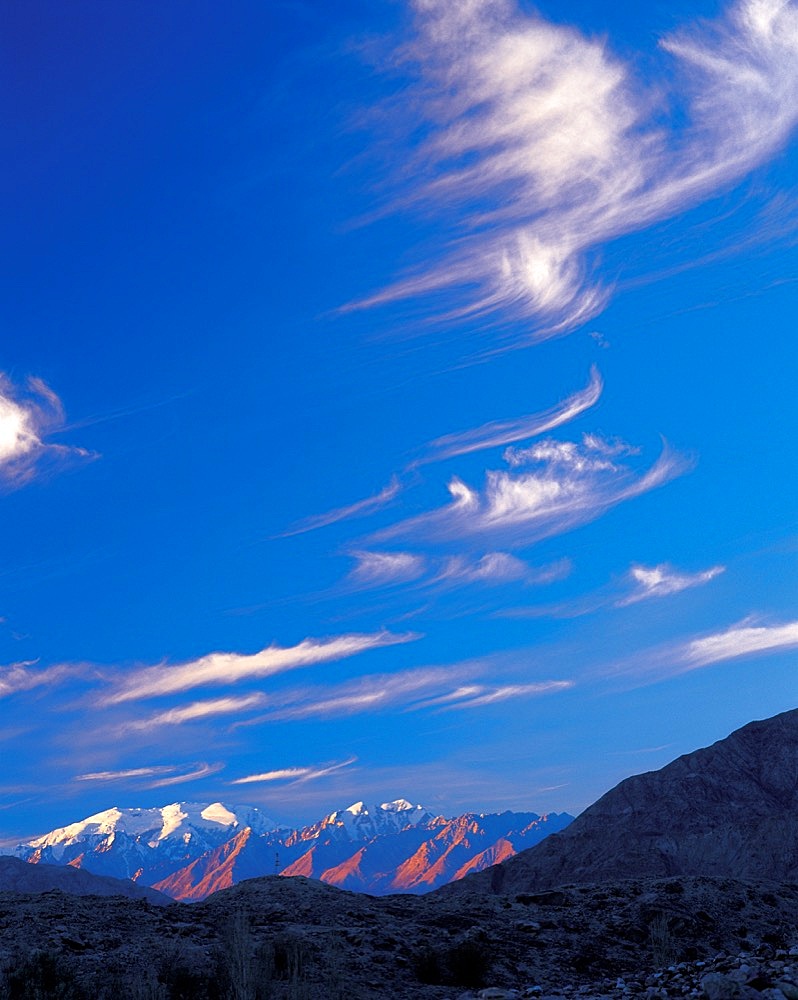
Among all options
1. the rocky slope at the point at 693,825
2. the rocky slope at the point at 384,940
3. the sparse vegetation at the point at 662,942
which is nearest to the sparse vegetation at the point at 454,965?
the rocky slope at the point at 384,940

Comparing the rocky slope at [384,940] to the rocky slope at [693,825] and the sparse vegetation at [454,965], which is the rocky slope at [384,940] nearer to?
the sparse vegetation at [454,965]

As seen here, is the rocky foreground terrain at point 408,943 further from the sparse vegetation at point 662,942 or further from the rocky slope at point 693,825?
the rocky slope at point 693,825

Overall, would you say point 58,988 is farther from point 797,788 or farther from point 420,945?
point 797,788

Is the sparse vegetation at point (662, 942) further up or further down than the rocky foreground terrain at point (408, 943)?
further down

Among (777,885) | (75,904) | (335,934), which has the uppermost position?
(75,904)

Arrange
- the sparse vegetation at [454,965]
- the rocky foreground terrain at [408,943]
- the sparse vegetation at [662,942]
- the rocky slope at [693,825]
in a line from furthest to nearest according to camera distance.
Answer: the rocky slope at [693,825] < the sparse vegetation at [662,942] < the sparse vegetation at [454,965] < the rocky foreground terrain at [408,943]

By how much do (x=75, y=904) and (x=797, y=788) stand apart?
110 meters

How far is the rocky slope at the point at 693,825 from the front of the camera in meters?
104

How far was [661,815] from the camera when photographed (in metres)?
120

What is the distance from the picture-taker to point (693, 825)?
4542 inches

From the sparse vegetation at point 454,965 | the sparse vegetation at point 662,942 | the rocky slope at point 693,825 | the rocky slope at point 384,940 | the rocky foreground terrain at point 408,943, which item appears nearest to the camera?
the rocky foreground terrain at point 408,943

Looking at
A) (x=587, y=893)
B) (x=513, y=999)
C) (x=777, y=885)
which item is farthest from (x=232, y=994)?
(x=777, y=885)

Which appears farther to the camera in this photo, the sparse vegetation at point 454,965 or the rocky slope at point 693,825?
the rocky slope at point 693,825

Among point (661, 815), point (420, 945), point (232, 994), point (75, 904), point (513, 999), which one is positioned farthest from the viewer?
point (661, 815)
